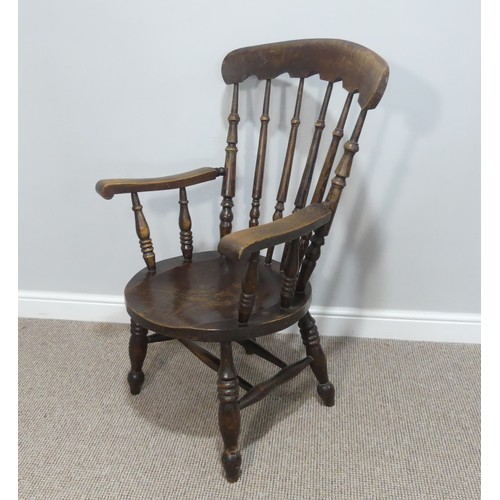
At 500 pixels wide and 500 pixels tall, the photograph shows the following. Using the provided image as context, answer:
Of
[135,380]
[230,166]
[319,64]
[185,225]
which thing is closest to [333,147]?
[319,64]

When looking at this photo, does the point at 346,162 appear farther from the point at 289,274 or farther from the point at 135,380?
the point at 135,380

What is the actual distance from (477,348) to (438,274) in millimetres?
292

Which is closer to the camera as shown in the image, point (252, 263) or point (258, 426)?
point (252, 263)

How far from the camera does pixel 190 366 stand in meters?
1.72

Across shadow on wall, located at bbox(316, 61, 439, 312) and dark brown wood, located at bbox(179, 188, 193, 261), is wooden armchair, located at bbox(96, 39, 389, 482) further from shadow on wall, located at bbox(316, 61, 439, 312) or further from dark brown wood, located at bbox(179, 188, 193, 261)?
shadow on wall, located at bbox(316, 61, 439, 312)

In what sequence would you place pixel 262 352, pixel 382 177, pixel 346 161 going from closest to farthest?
pixel 346 161, pixel 262 352, pixel 382 177

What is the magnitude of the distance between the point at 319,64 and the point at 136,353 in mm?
934

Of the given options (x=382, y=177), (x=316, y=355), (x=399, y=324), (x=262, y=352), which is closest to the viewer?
(x=316, y=355)

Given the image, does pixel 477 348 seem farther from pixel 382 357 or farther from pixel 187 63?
pixel 187 63

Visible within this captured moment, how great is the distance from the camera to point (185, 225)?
1509mm

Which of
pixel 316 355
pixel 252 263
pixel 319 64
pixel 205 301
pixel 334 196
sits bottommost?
pixel 316 355

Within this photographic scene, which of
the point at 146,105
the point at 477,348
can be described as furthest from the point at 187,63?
the point at 477,348

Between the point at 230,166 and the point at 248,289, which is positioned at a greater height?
the point at 230,166

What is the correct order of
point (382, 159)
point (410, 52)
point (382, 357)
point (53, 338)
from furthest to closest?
point (53, 338), point (382, 357), point (382, 159), point (410, 52)
